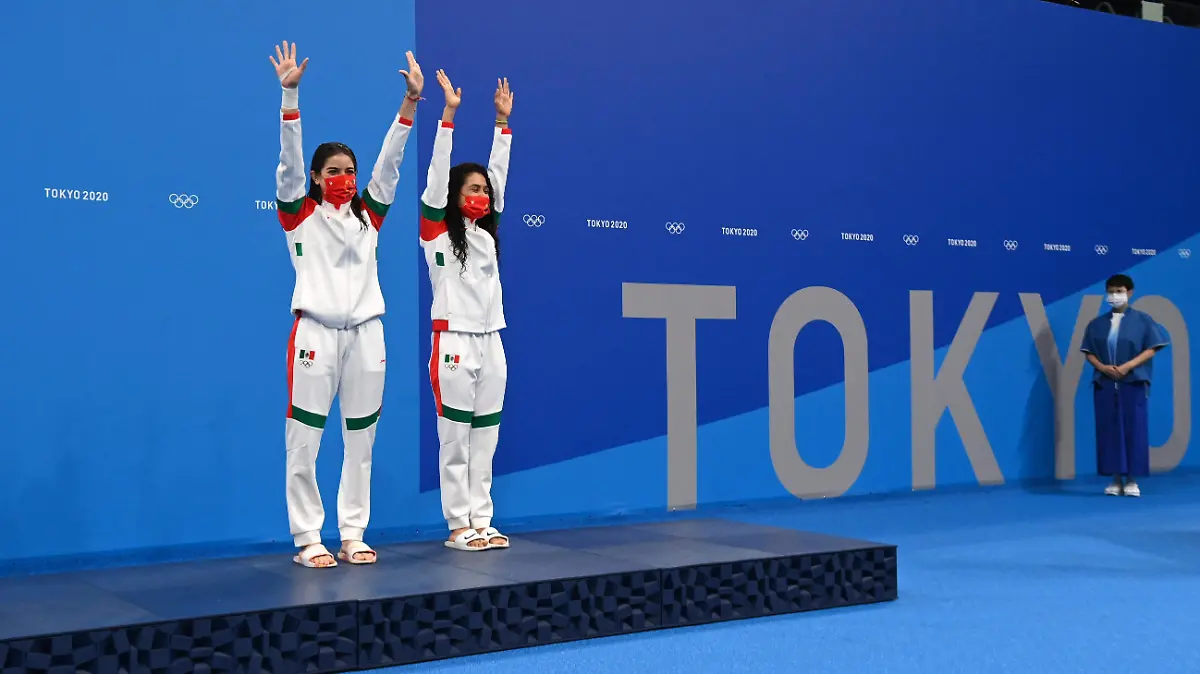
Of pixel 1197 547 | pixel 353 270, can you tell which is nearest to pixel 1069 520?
pixel 1197 547

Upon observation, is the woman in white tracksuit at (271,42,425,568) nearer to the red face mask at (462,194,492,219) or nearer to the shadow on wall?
the red face mask at (462,194,492,219)

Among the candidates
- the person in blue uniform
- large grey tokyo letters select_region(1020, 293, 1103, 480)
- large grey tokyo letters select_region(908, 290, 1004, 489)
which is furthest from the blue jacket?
large grey tokyo letters select_region(908, 290, 1004, 489)

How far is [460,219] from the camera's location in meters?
4.34

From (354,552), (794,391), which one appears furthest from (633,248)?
(354,552)

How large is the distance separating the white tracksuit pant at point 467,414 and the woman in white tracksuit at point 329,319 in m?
0.27

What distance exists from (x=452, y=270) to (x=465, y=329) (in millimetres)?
219

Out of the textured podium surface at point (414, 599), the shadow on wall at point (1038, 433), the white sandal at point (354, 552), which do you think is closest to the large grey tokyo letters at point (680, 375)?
the textured podium surface at point (414, 599)

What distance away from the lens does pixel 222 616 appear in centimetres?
313

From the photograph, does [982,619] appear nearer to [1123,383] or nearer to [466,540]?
[466,540]

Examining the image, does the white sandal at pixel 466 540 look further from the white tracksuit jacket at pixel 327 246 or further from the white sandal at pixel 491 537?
the white tracksuit jacket at pixel 327 246

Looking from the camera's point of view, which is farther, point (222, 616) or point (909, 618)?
point (909, 618)

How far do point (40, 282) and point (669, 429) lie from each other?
3.23 metres

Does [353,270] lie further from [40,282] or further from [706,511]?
[706,511]

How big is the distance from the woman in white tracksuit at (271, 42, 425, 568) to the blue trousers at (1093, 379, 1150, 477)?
5014 mm
